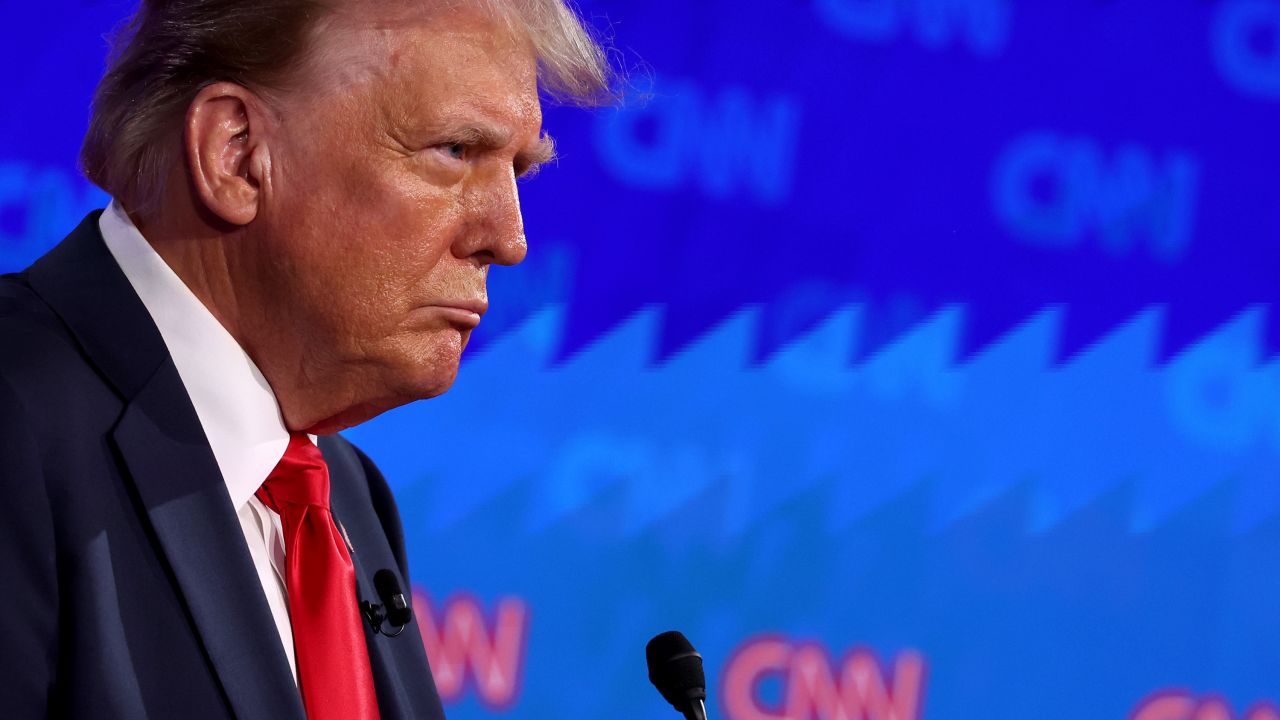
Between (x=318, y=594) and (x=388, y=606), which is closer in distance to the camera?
(x=318, y=594)

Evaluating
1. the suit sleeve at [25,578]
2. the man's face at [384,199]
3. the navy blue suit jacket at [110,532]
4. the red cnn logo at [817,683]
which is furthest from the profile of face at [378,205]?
the red cnn logo at [817,683]

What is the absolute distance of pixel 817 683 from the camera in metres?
2.01

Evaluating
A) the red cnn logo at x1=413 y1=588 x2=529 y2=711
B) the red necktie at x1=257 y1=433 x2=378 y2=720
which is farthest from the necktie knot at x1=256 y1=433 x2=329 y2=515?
the red cnn logo at x1=413 y1=588 x2=529 y2=711

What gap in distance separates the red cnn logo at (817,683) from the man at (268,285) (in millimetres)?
926

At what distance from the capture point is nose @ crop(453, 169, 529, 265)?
112cm

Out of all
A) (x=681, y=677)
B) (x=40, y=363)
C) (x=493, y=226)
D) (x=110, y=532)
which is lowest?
(x=681, y=677)

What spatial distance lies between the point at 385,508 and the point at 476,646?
0.61 m

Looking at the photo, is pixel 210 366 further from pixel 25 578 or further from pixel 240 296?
pixel 25 578

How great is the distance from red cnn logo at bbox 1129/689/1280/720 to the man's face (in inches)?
55.8

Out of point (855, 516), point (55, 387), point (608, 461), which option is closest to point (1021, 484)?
point (855, 516)

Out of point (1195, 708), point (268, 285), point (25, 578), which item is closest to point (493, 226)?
point (268, 285)

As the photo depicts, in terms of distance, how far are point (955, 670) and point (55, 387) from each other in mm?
1482

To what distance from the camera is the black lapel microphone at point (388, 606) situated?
3.85 feet

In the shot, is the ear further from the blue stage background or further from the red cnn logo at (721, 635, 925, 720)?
the red cnn logo at (721, 635, 925, 720)
